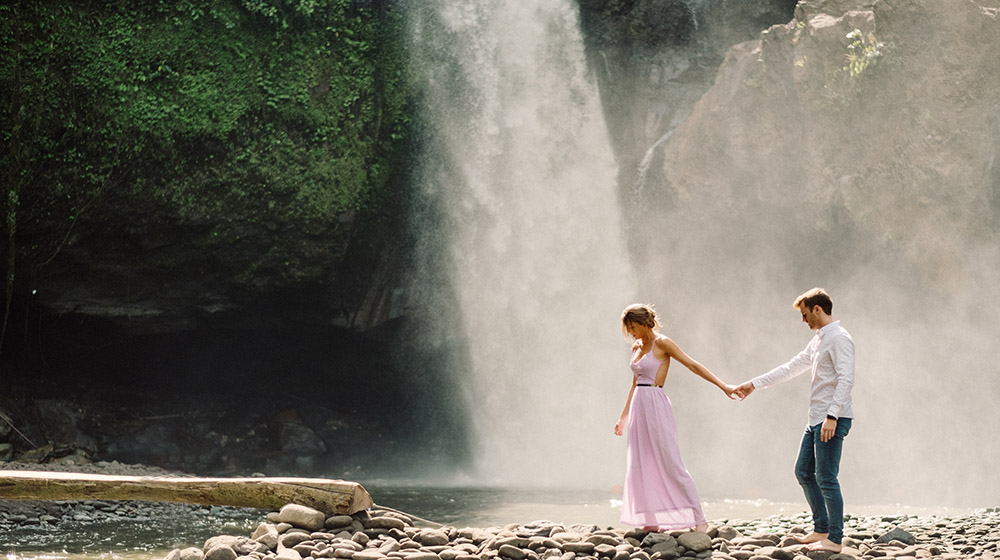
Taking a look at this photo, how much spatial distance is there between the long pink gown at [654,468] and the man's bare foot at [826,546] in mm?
700

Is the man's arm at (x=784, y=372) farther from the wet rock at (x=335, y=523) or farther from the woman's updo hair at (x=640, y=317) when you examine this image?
the wet rock at (x=335, y=523)

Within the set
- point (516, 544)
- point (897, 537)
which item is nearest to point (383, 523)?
point (516, 544)

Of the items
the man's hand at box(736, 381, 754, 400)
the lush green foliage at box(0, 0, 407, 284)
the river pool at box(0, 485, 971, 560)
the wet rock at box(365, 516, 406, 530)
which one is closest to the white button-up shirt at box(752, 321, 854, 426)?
the man's hand at box(736, 381, 754, 400)

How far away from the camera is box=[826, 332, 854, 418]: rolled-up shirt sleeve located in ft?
17.0

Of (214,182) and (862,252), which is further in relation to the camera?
(214,182)

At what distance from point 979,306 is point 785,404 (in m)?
3.44

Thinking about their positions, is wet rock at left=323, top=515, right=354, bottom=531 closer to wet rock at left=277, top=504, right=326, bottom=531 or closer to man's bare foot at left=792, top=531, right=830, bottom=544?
wet rock at left=277, top=504, right=326, bottom=531

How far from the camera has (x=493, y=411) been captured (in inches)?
640

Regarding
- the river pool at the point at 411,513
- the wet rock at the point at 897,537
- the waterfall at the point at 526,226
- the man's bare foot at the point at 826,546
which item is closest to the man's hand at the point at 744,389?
the man's bare foot at the point at 826,546

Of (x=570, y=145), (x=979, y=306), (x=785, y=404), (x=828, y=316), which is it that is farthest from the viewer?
(x=570, y=145)

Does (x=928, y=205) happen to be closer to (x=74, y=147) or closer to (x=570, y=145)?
(x=570, y=145)

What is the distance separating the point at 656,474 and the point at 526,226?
34.8ft

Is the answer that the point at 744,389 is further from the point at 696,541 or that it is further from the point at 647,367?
the point at 696,541

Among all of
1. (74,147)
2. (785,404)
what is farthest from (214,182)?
(785,404)
